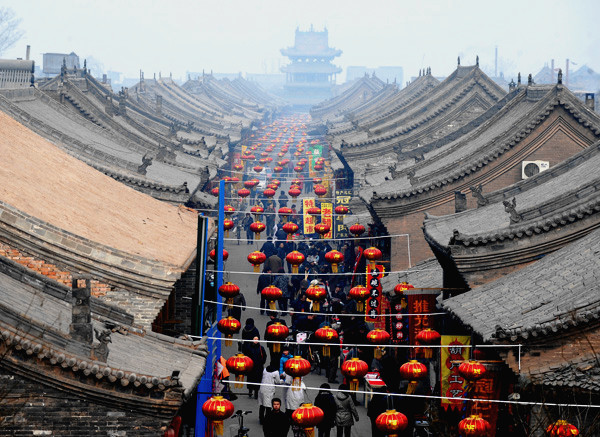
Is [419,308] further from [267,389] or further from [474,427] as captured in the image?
[474,427]

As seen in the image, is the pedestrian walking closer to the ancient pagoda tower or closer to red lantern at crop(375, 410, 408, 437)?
red lantern at crop(375, 410, 408, 437)

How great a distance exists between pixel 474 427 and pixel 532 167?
49.6ft

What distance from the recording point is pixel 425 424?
14766mm

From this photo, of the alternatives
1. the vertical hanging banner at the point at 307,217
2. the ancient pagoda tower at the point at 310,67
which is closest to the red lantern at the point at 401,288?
the vertical hanging banner at the point at 307,217

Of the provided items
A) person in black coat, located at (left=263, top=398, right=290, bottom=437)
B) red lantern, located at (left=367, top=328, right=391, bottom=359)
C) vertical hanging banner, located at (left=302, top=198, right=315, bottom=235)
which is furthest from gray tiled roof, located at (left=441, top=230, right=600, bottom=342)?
vertical hanging banner, located at (left=302, top=198, right=315, bottom=235)

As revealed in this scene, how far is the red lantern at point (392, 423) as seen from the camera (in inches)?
508

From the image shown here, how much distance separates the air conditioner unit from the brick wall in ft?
57.2

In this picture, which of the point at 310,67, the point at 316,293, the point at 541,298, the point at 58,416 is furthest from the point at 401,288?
the point at 310,67

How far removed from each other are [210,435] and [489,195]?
11.0 m

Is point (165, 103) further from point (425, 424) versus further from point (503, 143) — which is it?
point (425, 424)

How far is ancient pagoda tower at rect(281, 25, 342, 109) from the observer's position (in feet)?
525

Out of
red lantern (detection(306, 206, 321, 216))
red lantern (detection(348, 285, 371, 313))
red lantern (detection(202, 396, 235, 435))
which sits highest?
red lantern (detection(306, 206, 321, 216))

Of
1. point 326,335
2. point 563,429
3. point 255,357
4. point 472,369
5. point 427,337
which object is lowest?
point 563,429

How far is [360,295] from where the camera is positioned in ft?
66.7
